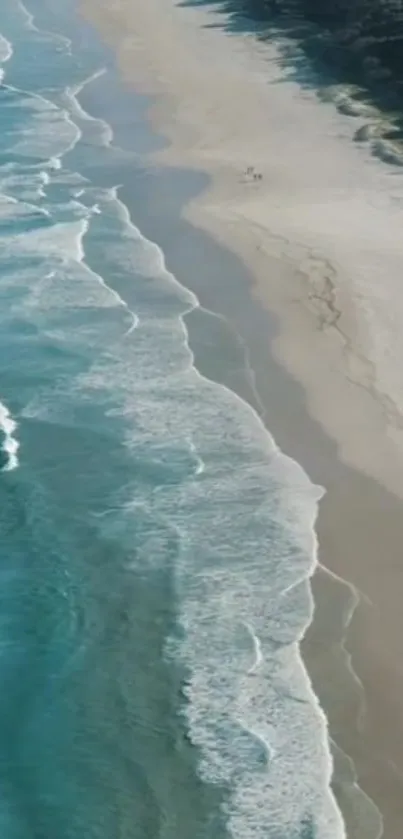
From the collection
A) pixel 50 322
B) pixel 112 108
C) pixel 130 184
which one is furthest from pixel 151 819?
pixel 112 108

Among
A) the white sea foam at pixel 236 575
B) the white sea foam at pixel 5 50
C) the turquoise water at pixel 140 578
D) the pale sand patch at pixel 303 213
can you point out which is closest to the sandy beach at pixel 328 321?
the pale sand patch at pixel 303 213

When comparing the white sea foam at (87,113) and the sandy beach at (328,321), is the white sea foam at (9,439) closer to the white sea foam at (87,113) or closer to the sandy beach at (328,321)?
the sandy beach at (328,321)

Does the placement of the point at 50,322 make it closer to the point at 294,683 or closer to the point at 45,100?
the point at 294,683

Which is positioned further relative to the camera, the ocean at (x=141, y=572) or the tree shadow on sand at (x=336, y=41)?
the tree shadow on sand at (x=336, y=41)

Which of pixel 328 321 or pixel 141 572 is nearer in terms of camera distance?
pixel 141 572

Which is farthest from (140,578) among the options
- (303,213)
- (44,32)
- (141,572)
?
(44,32)

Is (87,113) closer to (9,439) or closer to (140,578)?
(9,439)

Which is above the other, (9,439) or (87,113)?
(9,439)
